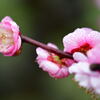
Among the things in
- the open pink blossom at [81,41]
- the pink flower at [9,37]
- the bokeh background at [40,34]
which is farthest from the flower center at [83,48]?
the bokeh background at [40,34]

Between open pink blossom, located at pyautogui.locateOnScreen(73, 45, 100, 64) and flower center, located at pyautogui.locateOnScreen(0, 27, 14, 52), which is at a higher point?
open pink blossom, located at pyautogui.locateOnScreen(73, 45, 100, 64)

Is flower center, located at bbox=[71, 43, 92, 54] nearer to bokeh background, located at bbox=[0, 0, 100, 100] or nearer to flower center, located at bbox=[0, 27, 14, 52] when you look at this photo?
flower center, located at bbox=[0, 27, 14, 52]

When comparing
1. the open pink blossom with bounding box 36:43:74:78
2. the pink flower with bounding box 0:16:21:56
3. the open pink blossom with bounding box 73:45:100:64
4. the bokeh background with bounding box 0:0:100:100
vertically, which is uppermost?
the open pink blossom with bounding box 73:45:100:64

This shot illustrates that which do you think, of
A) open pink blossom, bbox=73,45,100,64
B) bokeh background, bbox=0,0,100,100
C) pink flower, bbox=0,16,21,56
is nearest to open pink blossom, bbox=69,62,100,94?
open pink blossom, bbox=73,45,100,64

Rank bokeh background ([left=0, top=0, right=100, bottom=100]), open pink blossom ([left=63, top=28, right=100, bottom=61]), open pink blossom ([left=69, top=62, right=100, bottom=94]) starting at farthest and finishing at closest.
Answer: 1. bokeh background ([left=0, top=0, right=100, bottom=100])
2. open pink blossom ([left=63, top=28, right=100, bottom=61])
3. open pink blossom ([left=69, top=62, right=100, bottom=94])

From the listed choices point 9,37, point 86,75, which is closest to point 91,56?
point 86,75

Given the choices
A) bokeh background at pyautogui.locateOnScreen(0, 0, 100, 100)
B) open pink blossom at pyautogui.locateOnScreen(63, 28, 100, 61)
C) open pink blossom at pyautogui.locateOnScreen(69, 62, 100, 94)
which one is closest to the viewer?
open pink blossom at pyautogui.locateOnScreen(69, 62, 100, 94)

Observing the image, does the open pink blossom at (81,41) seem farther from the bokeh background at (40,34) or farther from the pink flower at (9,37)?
the bokeh background at (40,34)
